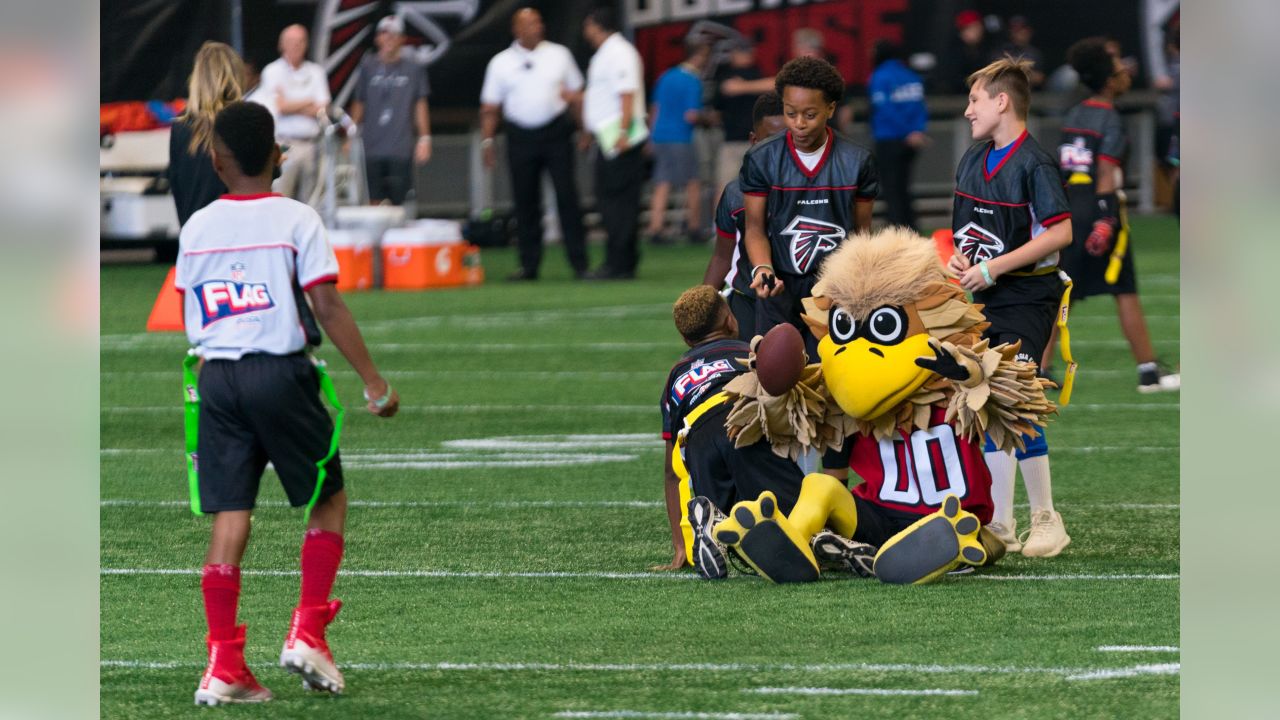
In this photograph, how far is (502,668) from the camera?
17.8ft

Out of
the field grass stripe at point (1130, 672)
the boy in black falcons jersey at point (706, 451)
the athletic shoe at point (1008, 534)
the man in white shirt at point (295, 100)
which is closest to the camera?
the field grass stripe at point (1130, 672)

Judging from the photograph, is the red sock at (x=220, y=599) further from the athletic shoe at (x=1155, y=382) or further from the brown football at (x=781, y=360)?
the athletic shoe at (x=1155, y=382)

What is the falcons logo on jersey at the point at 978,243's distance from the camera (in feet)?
23.9

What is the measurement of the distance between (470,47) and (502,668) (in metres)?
19.7

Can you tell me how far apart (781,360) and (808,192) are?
1.23 m

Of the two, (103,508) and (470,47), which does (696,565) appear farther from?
(470,47)

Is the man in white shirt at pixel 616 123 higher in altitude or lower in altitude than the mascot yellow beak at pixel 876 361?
higher

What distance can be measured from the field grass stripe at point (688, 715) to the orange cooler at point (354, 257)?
47.7 feet

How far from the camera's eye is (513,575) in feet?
22.8

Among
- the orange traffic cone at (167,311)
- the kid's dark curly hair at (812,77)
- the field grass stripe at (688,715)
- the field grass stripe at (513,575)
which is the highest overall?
the kid's dark curly hair at (812,77)

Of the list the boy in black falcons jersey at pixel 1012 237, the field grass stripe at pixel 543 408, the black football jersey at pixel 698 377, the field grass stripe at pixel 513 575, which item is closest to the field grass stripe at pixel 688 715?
the field grass stripe at pixel 513 575

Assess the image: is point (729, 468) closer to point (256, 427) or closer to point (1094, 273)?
point (256, 427)

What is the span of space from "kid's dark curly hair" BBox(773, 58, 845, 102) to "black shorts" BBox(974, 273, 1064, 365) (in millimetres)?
908
